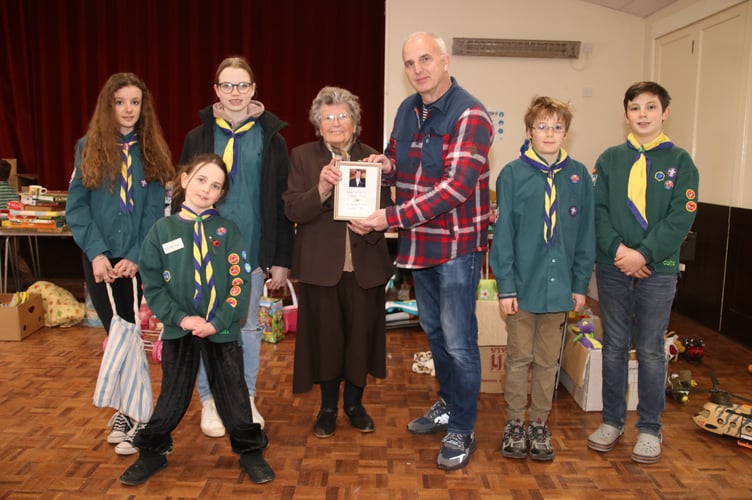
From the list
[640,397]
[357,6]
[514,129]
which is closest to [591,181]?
[640,397]

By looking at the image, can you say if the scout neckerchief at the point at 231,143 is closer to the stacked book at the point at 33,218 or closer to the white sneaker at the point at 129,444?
the white sneaker at the point at 129,444

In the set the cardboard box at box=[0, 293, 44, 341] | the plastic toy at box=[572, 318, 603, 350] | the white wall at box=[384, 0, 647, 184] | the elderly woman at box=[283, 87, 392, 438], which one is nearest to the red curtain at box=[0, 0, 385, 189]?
the white wall at box=[384, 0, 647, 184]

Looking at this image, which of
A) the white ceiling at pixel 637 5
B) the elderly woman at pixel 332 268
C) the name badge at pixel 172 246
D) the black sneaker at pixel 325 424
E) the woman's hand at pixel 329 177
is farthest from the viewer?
the white ceiling at pixel 637 5

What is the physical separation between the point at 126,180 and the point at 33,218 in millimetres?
2839

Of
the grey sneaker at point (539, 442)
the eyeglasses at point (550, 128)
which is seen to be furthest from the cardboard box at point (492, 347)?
the eyeglasses at point (550, 128)

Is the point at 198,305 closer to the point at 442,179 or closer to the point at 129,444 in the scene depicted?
the point at 129,444

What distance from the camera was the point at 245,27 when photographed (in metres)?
6.97

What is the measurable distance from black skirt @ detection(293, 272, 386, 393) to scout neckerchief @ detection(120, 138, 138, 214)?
807 mm

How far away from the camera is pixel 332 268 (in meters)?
2.62

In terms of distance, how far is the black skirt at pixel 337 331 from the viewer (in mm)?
2697

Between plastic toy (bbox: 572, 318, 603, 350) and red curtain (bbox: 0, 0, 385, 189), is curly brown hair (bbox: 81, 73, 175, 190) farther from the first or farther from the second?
red curtain (bbox: 0, 0, 385, 189)

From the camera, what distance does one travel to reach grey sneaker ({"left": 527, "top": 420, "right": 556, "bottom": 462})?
8.62 ft

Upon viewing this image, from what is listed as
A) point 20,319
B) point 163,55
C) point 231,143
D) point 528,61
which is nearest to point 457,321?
point 231,143

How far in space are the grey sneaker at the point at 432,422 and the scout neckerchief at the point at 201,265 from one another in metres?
Answer: 1.14
